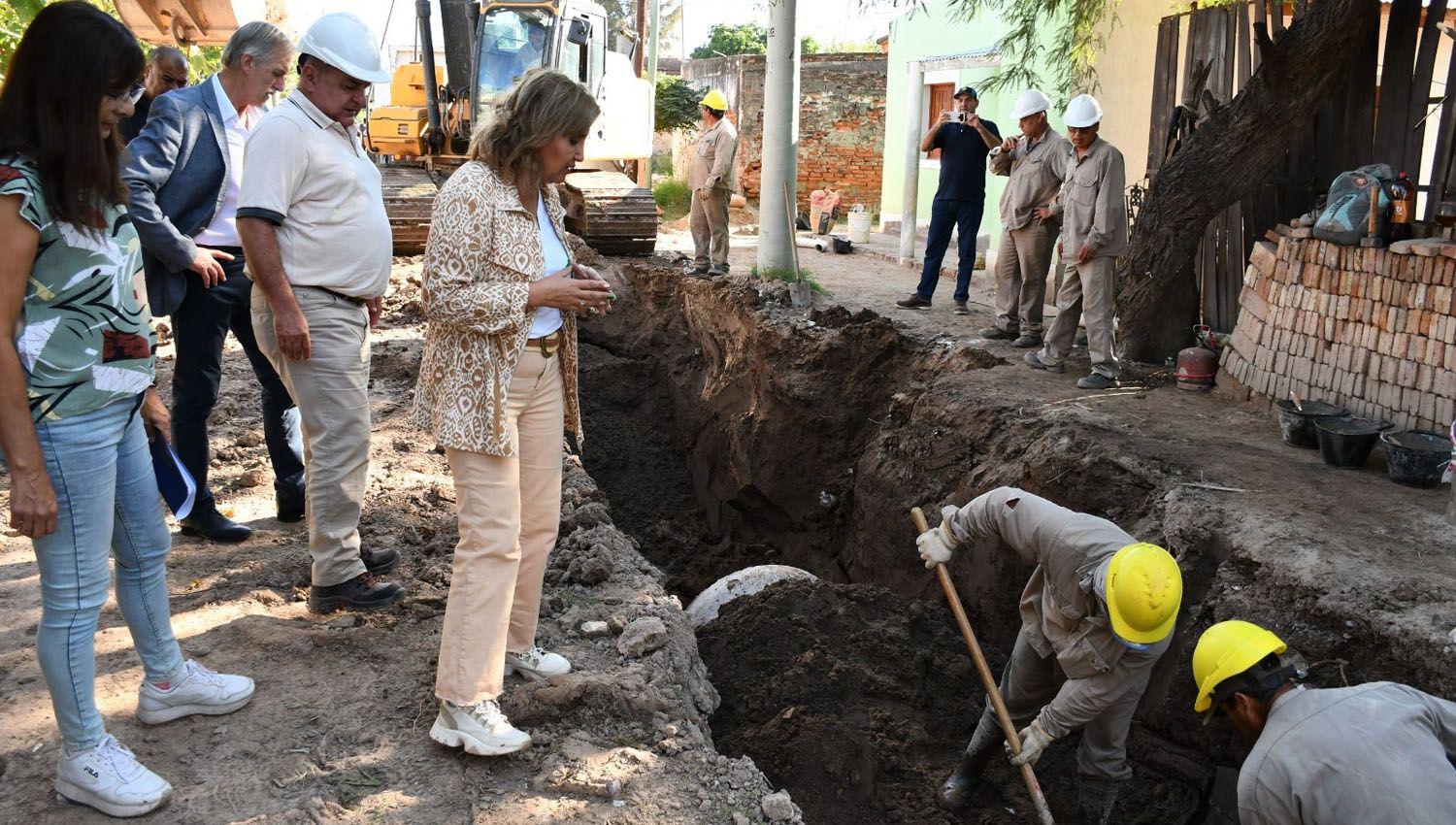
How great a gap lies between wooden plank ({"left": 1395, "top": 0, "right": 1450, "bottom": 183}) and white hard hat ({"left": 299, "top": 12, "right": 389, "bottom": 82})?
19.6 ft

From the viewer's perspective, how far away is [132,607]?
10.6ft

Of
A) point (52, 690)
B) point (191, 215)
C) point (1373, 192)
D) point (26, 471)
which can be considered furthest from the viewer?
point (1373, 192)

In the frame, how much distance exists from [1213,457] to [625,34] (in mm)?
14372

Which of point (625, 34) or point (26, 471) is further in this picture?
point (625, 34)

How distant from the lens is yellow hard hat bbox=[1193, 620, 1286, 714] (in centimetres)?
313

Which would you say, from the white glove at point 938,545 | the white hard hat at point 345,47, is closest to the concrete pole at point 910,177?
Result: the white glove at point 938,545

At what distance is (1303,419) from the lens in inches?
232

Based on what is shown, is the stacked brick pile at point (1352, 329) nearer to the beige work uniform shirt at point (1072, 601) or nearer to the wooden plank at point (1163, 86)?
the wooden plank at point (1163, 86)

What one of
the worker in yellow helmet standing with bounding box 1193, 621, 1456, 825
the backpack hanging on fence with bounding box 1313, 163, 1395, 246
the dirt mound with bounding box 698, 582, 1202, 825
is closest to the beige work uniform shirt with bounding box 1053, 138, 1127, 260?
the backpack hanging on fence with bounding box 1313, 163, 1395, 246

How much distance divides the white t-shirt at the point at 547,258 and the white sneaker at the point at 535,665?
3.89ft

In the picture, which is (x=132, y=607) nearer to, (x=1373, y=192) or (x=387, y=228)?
(x=387, y=228)

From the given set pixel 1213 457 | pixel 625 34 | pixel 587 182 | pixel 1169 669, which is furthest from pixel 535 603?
pixel 625 34

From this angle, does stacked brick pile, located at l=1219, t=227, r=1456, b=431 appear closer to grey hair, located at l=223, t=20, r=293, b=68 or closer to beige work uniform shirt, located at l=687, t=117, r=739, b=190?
grey hair, located at l=223, t=20, r=293, b=68

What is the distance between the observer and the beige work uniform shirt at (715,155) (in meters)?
11.4
